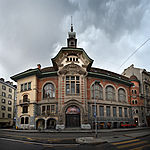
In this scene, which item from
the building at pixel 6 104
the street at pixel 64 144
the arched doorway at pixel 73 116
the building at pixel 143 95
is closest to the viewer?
the street at pixel 64 144

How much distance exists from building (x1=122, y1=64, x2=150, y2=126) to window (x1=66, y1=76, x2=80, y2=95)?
67.3 ft

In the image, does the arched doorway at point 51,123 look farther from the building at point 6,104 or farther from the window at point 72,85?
the building at point 6,104

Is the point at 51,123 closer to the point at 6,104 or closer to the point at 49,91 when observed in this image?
the point at 49,91

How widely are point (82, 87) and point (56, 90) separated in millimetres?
5988

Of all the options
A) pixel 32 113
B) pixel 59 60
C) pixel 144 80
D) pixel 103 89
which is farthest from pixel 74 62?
pixel 144 80

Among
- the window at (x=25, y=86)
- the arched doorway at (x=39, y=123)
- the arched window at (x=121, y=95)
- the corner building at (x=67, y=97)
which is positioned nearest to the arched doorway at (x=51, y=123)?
the corner building at (x=67, y=97)

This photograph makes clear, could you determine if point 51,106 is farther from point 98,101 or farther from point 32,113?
point 98,101

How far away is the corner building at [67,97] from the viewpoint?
2777cm

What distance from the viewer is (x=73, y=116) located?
91.2 ft

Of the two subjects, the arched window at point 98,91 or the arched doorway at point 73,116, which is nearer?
the arched doorway at point 73,116

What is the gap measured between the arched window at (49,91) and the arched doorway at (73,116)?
5.25m

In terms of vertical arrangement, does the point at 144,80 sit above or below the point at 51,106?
above

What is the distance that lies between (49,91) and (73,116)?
805cm

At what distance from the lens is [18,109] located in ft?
106
